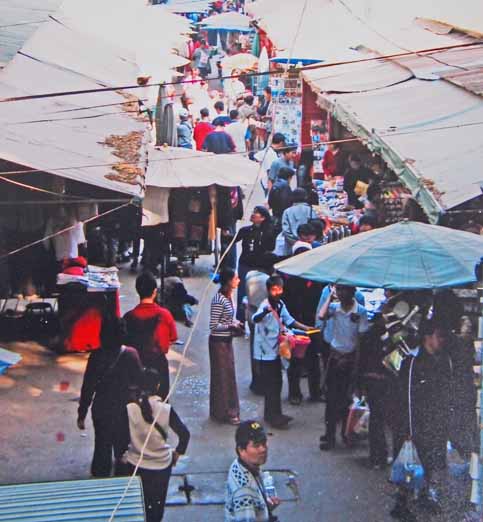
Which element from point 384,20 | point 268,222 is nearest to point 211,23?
point 384,20

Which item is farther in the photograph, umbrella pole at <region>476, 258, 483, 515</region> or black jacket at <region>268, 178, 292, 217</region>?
black jacket at <region>268, 178, 292, 217</region>

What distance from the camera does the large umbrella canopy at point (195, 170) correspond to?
11.7 meters

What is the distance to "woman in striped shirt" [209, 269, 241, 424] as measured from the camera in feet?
28.9

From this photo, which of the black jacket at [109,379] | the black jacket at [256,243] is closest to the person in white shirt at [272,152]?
the black jacket at [256,243]

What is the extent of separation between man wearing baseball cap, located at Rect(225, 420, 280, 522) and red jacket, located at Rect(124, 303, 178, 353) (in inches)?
95.4

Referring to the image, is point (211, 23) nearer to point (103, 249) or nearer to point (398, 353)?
point (103, 249)

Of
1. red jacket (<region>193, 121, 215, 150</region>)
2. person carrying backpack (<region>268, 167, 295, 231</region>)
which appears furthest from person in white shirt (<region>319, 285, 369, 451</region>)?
red jacket (<region>193, 121, 215, 150</region>)

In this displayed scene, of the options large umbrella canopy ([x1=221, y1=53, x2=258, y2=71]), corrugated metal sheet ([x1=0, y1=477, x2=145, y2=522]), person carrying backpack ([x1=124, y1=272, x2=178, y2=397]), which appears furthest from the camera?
large umbrella canopy ([x1=221, y1=53, x2=258, y2=71])

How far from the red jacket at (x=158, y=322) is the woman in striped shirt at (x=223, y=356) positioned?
24.5 inches

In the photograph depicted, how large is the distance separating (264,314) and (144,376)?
1.89 meters

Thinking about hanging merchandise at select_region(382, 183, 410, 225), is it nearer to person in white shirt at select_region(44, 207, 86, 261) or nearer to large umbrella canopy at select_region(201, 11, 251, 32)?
person in white shirt at select_region(44, 207, 86, 261)

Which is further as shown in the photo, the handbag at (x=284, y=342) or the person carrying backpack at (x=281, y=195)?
the person carrying backpack at (x=281, y=195)

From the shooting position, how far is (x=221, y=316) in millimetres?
8812

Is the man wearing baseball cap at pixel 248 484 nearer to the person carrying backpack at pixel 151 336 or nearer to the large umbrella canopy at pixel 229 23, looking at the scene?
the person carrying backpack at pixel 151 336
